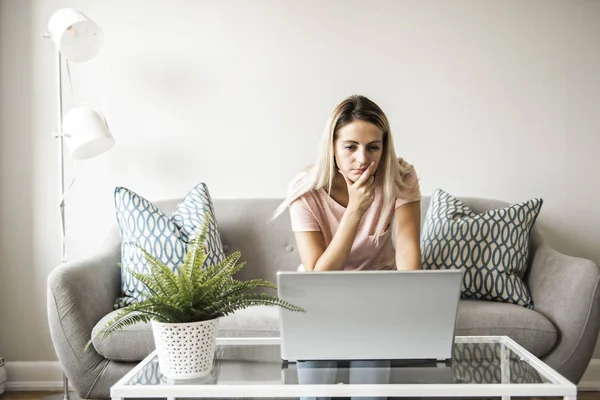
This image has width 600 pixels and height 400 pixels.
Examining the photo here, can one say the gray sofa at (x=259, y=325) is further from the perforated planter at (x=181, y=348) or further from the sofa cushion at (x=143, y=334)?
the perforated planter at (x=181, y=348)

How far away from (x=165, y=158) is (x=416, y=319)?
76.1 inches

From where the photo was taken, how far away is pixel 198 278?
1263mm

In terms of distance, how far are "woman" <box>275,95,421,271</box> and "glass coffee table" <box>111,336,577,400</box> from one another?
0.60m

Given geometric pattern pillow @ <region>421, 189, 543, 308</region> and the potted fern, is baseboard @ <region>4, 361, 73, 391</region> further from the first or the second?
the potted fern

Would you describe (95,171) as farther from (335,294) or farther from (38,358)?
(335,294)

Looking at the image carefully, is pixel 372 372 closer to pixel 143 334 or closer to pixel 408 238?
pixel 408 238

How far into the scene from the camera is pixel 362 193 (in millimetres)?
1871

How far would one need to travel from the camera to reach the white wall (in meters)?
2.86

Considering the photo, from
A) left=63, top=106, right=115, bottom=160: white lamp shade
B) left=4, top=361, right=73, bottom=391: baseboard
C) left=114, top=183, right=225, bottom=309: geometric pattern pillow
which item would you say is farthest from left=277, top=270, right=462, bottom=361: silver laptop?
left=4, top=361, right=73, bottom=391: baseboard

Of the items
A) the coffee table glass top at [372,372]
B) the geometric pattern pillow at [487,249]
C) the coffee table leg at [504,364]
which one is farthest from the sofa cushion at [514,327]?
the coffee table glass top at [372,372]

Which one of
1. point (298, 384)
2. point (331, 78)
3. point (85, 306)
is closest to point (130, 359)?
point (85, 306)

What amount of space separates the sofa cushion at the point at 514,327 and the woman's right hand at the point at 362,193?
538 millimetres

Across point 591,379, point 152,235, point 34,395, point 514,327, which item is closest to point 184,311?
point 152,235

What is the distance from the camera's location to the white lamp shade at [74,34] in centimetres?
247
